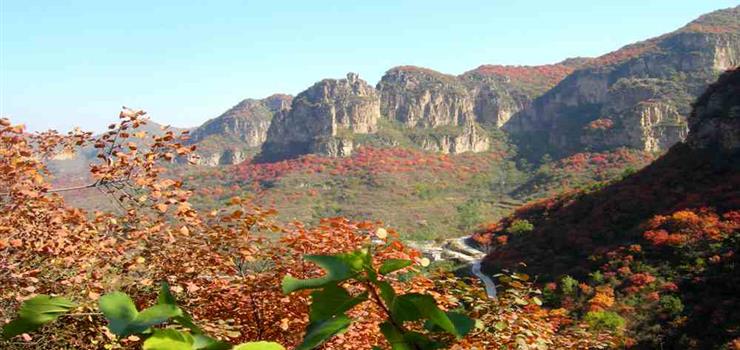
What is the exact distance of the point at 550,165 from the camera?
4417 inches

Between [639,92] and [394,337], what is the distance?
122766 mm

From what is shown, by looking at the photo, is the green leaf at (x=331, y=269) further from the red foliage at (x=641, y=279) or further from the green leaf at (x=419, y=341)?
the red foliage at (x=641, y=279)

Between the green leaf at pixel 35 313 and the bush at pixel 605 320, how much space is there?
23546 mm

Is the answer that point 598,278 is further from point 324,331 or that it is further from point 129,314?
point 129,314

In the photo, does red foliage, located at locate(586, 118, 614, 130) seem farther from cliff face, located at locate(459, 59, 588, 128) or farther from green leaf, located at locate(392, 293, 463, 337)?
green leaf, located at locate(392, 293, 463, 337)

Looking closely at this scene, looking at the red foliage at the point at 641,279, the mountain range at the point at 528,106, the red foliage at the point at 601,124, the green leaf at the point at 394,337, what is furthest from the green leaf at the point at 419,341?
the red foliage at the point at 601,124

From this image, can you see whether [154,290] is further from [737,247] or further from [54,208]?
[737,247]

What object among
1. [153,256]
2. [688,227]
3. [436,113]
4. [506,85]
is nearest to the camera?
[153,256]

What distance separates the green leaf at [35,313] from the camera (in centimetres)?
92

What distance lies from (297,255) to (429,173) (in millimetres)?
111739

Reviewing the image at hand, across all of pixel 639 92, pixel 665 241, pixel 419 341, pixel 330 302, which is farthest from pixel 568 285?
pixel 639 92

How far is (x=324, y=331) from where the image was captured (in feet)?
2.64

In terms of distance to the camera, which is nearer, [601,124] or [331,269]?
[331,269]

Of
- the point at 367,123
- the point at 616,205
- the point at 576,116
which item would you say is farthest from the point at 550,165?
the point at 616,205
